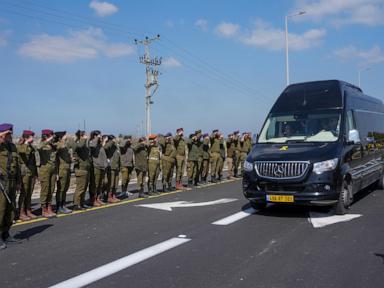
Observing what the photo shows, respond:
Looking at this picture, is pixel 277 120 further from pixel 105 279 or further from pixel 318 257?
pixel 105 279

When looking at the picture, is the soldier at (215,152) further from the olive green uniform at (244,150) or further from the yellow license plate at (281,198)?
the yellow license plate at (281,198)

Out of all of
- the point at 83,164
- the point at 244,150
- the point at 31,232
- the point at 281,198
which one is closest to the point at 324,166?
the point at 281,198

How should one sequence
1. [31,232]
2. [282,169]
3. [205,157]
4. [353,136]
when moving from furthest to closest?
[205,157] → [353,136] → [282,169] → [31,232]

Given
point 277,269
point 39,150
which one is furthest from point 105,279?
point 39,150

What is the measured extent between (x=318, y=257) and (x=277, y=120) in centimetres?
412

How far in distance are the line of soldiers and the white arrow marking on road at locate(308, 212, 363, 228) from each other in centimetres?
499

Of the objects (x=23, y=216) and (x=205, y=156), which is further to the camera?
(x=205, y=156)

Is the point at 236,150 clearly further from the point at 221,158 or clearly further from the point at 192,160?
the point at 192,160

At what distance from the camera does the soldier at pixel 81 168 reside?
388 inches

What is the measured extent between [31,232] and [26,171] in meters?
1.82

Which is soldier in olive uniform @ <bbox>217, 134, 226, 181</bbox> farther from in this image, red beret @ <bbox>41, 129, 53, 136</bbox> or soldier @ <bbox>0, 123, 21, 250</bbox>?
soldier @ <bbox>0, 123, 21, 250</bbox>

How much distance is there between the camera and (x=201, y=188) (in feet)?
45.7

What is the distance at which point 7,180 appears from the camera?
654 centimetres

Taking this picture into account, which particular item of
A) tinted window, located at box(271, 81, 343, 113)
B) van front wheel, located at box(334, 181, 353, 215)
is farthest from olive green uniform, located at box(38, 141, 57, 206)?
van front wheel, located at box(334, 181, 353, 215)
